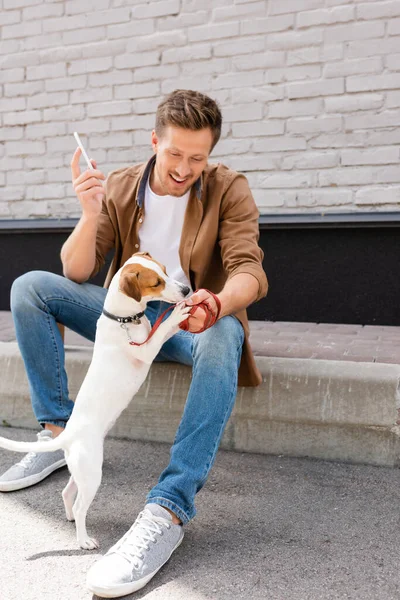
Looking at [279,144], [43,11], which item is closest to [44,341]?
[279,144]

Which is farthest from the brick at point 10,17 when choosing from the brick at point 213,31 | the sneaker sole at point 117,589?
the sneaker sole at point 117,589

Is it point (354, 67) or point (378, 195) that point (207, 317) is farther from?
point (354, 67)

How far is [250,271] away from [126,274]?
1.87 ft

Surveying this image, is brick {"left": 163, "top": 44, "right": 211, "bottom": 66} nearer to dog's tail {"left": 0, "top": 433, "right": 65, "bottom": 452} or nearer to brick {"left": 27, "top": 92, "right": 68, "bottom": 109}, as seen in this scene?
brick {"left": 27, "top": 92, "right": 68, "bottom": 109}

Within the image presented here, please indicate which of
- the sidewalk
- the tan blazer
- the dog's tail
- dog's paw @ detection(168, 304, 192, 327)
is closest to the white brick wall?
the sidewalk

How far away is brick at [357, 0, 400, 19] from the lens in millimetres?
4184

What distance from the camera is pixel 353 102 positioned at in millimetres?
4332

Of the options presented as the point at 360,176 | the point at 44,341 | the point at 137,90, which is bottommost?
the point at 44,341

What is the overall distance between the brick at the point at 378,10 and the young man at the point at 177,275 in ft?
7.34

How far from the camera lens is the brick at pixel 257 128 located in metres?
4.52

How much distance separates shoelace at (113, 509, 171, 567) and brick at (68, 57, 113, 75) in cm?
378

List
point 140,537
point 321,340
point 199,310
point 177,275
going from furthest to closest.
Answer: point 321,340 → point 177,275 → point 199,310 → point 140,537

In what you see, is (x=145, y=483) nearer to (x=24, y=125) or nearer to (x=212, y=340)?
(x=212, y=340)

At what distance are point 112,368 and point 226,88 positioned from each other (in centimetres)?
305
